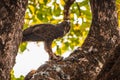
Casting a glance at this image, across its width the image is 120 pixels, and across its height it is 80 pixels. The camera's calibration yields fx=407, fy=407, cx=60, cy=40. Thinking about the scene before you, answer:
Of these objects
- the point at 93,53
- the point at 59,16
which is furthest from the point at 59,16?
the point at 93,53

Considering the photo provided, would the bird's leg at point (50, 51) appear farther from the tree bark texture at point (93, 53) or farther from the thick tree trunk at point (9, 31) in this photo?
the thick tree trunk at point (9, 31)

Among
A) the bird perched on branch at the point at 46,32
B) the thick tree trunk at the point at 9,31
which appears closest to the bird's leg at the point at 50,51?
the bird perched on branch at the point at 46,32

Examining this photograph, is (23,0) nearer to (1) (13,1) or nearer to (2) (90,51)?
(1) (13,1)

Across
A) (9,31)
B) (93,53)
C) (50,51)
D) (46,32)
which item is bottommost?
(9,31)

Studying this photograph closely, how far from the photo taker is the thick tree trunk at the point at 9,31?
5391mm

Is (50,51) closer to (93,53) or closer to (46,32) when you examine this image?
(46,32)

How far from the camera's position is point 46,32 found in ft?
25.3

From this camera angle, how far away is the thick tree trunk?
5.39 metres

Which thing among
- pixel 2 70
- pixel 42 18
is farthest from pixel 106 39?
pixel 42 18

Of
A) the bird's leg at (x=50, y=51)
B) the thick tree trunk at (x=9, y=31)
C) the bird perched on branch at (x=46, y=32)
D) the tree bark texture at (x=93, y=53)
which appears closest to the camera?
the thick tree trunk at (x=9, y=31)

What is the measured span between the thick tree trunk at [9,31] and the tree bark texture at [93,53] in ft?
2.18

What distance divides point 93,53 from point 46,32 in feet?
4.15

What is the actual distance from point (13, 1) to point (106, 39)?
80.3 inches

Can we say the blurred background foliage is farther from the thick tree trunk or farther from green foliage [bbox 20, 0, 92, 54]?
the thick tree trunk
